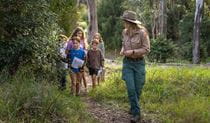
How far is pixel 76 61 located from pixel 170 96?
2.36m

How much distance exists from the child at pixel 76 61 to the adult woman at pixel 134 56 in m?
2.80

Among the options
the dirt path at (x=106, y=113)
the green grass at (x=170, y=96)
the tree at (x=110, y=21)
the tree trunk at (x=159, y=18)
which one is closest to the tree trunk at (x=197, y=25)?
the tree trunk at (x=159, y=18)

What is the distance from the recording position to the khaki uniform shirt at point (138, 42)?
30.8ft

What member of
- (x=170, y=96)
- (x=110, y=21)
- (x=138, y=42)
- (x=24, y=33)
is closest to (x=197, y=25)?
(x=170, y=96)

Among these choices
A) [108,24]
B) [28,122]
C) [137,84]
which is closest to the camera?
[28,122]

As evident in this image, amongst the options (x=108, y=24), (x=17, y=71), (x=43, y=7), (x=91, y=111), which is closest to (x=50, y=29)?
(x=43, y=7)

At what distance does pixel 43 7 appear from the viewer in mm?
11117

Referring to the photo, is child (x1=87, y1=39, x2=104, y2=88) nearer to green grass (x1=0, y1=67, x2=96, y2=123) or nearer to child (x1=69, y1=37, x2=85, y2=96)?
child (x1=69, y1=37, x2=85, y2=96)

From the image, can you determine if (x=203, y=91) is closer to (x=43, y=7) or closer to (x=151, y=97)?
(x=151, y=97)

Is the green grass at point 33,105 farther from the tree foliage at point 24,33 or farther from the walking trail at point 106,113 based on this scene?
the tree foliage at point 24,33

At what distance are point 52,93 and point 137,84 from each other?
5.50ft

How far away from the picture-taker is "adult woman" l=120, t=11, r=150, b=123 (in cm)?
937

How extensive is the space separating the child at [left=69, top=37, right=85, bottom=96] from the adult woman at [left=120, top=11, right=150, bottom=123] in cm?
280

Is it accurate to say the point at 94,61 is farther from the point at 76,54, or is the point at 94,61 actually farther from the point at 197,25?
the point at 197,25
